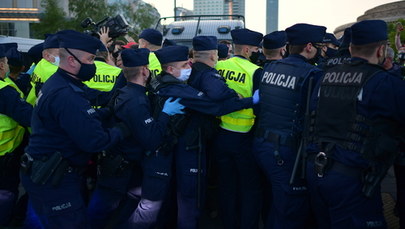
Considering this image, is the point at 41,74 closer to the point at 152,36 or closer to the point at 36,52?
the point at 36,52

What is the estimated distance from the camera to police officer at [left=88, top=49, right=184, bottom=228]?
3.48m

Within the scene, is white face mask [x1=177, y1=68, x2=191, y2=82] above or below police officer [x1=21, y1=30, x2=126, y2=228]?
above

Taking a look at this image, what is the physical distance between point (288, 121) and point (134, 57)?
150cm

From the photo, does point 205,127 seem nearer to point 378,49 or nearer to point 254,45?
point 254,45

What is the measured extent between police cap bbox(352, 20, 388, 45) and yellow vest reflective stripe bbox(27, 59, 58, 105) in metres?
3.32

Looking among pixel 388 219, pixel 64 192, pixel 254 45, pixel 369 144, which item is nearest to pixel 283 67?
pixel 254 45

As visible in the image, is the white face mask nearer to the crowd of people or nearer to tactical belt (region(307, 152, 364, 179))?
the crowd of people

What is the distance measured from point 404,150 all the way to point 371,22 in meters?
1.58

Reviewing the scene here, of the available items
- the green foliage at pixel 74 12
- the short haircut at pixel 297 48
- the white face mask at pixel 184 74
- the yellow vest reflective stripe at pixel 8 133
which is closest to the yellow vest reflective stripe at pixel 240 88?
the white face mask at pixel 184 74

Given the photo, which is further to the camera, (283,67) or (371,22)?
(283,67)

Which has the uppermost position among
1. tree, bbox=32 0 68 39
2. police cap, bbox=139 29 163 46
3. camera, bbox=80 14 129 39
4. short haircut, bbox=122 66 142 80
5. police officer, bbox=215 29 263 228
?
tree, bbox=32 0 68 39

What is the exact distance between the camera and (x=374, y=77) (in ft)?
8.45

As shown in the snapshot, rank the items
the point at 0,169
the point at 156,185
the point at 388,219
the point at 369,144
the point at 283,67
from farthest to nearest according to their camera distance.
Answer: the point at 388,219
the point at 0,169
the point at 156,185
the point at 283,67
the point at 369,144

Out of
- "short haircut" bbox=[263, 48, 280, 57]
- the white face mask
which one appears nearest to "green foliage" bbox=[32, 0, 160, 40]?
"short haircut" bbox=[263, 48, 280, 57]
